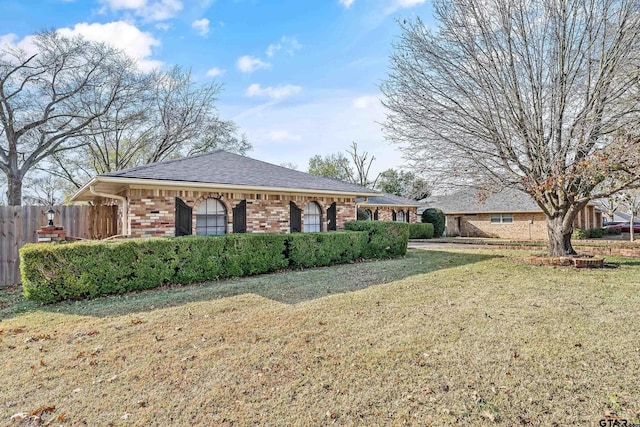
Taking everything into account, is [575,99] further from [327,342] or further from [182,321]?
[182,321]

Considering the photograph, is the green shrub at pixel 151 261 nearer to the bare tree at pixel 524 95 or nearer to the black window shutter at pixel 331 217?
the black window shutter at pixel 331 217

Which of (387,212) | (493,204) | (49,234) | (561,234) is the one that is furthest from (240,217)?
(493,204)

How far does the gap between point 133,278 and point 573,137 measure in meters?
10.9

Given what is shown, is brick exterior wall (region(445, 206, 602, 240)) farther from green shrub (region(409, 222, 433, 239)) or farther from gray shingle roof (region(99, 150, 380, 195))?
gray shingle roof (region(99, 150, 380, 195))

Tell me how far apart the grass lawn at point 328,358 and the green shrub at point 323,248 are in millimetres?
3077

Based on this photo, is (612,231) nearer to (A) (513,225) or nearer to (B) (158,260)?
(A) (513,225)

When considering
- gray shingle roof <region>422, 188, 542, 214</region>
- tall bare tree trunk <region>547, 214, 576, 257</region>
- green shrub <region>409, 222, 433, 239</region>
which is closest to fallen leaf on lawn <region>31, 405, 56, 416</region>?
tall bare tree trunk <region>547, 214, 576, 257</region>

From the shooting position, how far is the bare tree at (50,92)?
17453mm

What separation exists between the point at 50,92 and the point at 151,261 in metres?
18.0

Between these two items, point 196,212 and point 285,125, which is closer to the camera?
point 196,212

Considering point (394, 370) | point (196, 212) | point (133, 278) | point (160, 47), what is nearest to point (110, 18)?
point (160, 47)

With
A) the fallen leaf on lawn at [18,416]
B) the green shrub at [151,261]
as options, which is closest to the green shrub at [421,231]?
the green shrub at [151,261]

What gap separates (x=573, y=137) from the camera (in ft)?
27.8

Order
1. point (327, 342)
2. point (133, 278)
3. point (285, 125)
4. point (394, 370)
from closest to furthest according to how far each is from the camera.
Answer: point (394, 370), point (327, 342), point (133, 278), point (285, 125)
